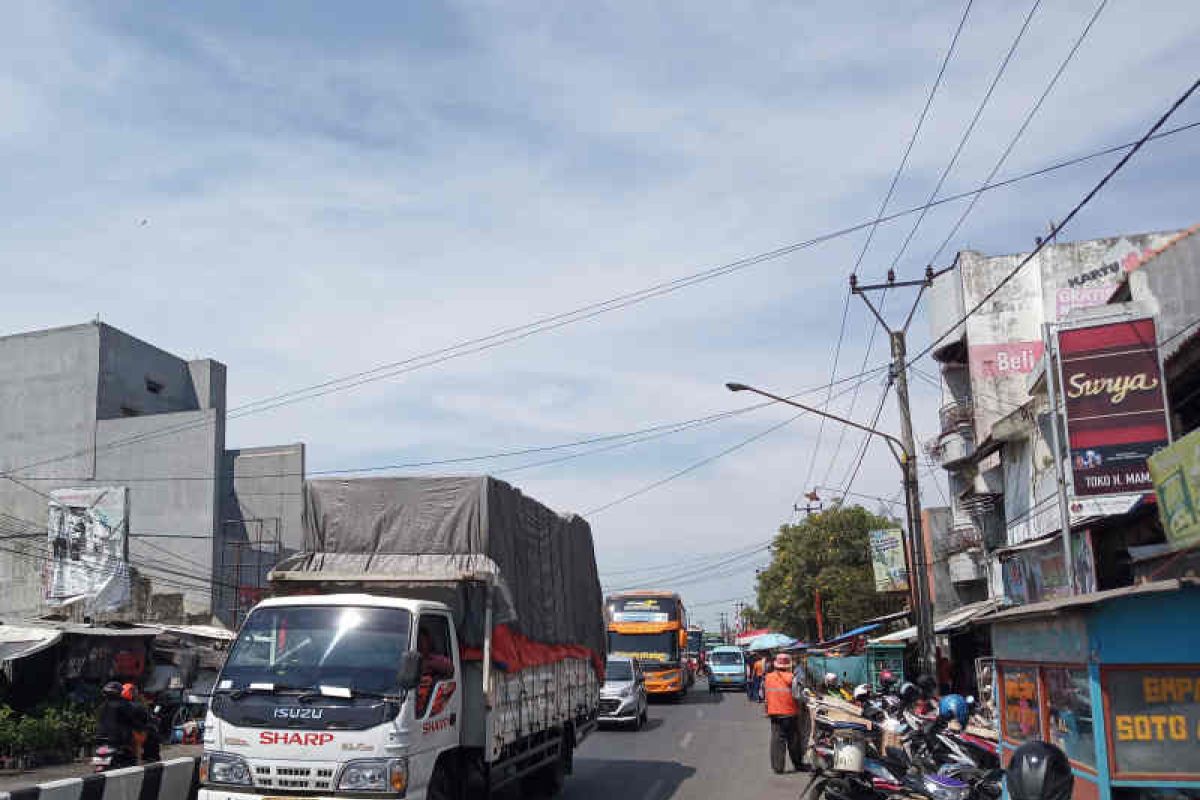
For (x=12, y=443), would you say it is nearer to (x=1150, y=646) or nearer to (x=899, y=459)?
(x=899, y=459)

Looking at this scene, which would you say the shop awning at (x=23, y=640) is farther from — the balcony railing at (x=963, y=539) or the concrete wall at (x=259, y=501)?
the concrete wall at (x=259, y=501)

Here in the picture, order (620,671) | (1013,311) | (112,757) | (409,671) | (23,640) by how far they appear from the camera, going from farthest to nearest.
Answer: (1013,311)
(620,671)
(23,640)
(112,757)
(409,671)

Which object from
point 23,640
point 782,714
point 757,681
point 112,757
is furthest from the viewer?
point 757,681

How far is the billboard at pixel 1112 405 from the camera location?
674 inches

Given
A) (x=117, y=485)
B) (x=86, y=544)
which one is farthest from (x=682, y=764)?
(x=117, y=485)

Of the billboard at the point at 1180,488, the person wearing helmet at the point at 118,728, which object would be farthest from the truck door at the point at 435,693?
the billboard at the point at 1180,488

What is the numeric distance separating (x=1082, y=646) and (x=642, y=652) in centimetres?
2587

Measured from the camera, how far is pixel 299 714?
780cm

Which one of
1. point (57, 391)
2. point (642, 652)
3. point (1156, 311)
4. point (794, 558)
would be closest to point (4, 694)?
point (642, 652)

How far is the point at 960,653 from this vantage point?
98.4 ft

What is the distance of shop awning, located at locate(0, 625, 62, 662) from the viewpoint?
61.3ft

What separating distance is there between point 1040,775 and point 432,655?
5.63 metres

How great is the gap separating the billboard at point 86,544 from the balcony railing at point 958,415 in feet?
103

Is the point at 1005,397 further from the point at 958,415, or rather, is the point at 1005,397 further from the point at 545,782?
the point at 545,782
